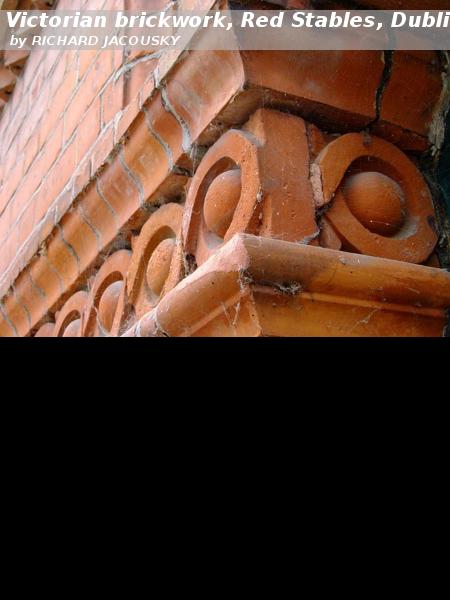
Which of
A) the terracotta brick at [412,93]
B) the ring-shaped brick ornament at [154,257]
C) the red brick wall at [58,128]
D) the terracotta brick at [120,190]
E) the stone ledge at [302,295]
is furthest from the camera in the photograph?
the red brick wall at [58,128]

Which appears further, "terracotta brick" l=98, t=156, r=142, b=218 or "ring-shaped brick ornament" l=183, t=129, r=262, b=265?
"terracotta brick" l=98, t=156, r=142, b=218

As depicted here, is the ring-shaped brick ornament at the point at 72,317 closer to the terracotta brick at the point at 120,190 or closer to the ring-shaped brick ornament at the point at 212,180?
the terracotta brick at the point at 120,190

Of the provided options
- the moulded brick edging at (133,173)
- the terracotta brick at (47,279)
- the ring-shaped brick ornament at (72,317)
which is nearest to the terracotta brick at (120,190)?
the moulded brick edging at (133,173)

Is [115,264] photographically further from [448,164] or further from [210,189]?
[448,164]

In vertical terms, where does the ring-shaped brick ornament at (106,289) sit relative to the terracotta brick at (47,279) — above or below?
below

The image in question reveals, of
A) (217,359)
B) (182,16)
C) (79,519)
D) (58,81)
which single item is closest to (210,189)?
(182,16)

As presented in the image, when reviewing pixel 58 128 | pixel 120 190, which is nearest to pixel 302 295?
pixel 120 190

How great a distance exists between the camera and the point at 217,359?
0.73 meters

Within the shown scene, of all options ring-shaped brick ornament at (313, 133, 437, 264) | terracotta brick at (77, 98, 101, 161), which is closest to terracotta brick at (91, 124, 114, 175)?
terracotta brick at (77, 98, 101, 161)

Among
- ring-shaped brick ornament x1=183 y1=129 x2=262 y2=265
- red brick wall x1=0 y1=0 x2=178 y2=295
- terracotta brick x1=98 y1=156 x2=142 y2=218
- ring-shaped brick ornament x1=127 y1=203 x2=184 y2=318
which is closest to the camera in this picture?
ring-shaped brick ornament x1=183 y1=129 x2=262 y2=265

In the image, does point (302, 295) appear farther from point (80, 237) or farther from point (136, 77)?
point (80, 237)

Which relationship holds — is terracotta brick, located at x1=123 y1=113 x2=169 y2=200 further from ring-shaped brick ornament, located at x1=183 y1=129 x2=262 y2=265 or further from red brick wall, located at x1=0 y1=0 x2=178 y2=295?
ring-shaped brick ornament, located at x1=183 y1=129 x2=262 y2=265

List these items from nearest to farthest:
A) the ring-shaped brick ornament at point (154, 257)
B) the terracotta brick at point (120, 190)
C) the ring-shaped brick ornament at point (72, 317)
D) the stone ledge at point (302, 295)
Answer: the stone ledge at point (302, 295) → the ring-shaped brick ornament at point (154, 257) → the terracotta brick at point (120, 190) → the ring-shaped brick ornament at point (72, 317)

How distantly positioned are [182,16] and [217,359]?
911 mm
